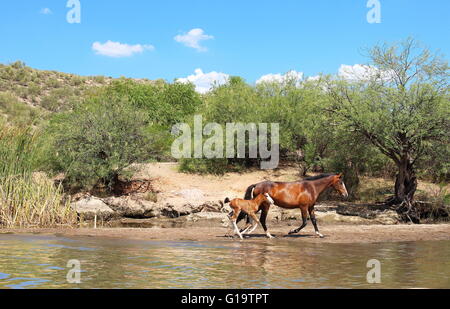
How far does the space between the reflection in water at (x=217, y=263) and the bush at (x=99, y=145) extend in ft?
34.1

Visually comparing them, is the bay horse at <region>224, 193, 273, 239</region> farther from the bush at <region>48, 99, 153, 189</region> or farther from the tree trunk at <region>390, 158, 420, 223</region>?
the bush at <region>48, 99, 153, 189</region>

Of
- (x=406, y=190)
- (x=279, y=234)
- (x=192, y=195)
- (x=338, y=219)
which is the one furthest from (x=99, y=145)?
(x=406, y=190)

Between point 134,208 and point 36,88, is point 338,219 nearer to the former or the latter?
point 134,208

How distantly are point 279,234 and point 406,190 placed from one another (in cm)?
798

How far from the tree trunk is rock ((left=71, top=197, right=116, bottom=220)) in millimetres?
11664

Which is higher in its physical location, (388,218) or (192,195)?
(192,195)

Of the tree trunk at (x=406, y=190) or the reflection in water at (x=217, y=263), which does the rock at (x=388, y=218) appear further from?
the reflection in water at (x=217, y=263)

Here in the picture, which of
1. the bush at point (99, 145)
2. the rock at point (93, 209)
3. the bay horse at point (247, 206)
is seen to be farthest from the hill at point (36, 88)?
the bay horse at point (247, 206)

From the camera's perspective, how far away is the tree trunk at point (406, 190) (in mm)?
21266

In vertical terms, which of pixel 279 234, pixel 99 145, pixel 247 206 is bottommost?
pixel 279 234

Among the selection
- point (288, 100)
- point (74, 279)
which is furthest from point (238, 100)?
point (74, 279)

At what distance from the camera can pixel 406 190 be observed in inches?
862
